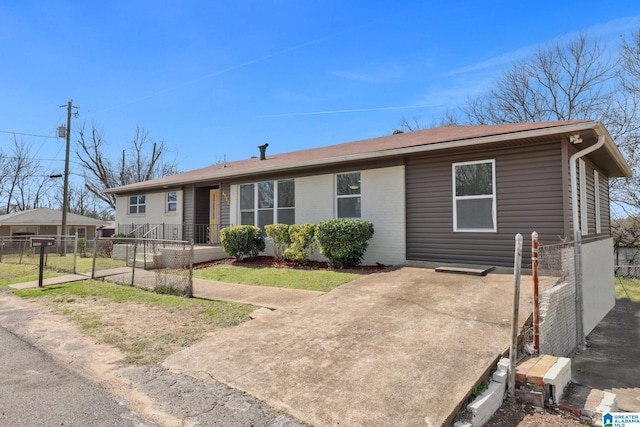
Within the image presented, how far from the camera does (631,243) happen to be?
17797 mm

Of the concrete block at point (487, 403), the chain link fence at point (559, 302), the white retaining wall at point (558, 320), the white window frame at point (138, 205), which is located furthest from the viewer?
the white window frame at point (138, 205)

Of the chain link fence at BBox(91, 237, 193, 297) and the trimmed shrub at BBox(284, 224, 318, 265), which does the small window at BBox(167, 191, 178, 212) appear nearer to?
the chain link fence at BBox(91, 237, 193, 297)

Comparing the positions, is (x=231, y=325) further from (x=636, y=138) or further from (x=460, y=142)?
(x=636, y=138)

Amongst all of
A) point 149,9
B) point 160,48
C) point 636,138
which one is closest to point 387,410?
point 149,9

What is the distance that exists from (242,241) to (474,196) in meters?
7.07

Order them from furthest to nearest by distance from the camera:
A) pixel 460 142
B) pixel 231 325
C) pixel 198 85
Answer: pixel 198 85, pixel 460 142, pixel 231 325

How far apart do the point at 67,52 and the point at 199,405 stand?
52.9ft

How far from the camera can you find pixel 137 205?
57.3 feet

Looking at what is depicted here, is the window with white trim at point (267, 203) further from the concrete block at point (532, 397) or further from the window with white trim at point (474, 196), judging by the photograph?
the concrete block at point (532, 397)

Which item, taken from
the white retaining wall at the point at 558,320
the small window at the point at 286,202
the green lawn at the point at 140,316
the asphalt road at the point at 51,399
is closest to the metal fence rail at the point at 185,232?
the small window at the point at 286,202

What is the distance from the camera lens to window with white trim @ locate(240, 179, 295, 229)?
11.7 metres

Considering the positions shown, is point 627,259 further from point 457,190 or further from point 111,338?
point 111,338

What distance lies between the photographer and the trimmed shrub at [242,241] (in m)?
11.4

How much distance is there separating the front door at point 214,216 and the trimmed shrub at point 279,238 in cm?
406
